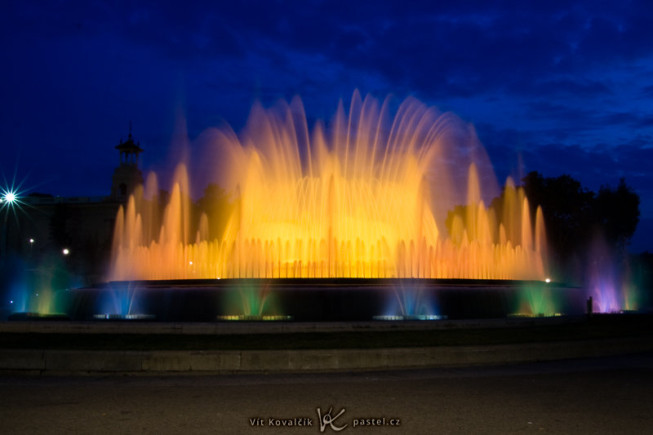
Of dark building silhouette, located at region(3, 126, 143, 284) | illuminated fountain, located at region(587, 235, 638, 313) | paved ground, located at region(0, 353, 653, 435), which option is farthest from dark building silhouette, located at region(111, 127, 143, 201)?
paved ground, located at region(0, 353, 653, 435)

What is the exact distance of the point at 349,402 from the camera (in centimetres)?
924

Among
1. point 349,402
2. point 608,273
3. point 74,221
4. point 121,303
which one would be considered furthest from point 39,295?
point 74,221

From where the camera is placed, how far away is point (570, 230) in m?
69.2

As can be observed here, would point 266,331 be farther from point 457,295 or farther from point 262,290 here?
point 457,295

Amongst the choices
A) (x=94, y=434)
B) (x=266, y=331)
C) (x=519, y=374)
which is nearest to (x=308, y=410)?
(x=94, y=434)

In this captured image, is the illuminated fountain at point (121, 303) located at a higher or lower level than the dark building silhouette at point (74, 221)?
lower

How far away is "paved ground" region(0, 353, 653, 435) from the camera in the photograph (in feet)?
25.3

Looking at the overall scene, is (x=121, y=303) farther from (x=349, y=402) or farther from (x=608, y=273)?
(x=608, y=273)

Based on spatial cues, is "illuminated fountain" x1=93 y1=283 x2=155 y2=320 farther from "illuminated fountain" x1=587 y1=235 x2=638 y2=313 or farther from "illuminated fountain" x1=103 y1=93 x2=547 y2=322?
"illuminated fountain" x1=587 y1=235 x2=638 y2=313

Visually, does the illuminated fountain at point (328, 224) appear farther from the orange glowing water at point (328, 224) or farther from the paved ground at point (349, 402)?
the paved ground at point (349, 402)

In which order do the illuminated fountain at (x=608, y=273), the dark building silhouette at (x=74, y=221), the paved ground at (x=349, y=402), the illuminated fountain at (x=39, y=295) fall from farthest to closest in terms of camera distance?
the dark building silhouette at (x=74, y=221) → the illuminated fountain at (x=608, y=273) → the illuminated fountain at (x=39, y=295) → the paved ground at (x=349, y=402)

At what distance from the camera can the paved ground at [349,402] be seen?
7.71 m

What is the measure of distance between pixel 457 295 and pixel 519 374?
10.8 m

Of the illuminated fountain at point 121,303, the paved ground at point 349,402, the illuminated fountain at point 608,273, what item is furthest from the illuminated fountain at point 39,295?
the illuminated fountain at point 608,273
